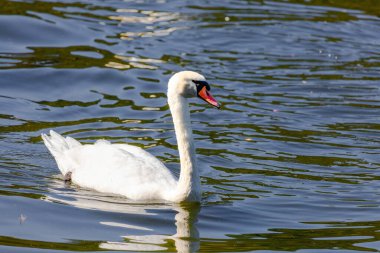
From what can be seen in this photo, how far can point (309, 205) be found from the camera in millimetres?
11844

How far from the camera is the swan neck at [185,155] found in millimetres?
11695

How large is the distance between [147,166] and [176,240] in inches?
71.3

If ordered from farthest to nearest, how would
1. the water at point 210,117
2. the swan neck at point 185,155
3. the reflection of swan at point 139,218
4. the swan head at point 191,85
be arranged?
the swan neck at point 185,155 → the swan head at point 191,85 → the water at point 210,117 → the reflection of swan at point 139,218

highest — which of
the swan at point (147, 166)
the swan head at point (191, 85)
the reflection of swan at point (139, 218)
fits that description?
the swan head at point (191, 85)

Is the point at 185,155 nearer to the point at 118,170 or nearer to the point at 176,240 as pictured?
the point at 118,170

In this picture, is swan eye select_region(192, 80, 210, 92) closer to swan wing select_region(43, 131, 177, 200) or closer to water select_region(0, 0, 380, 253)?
swan wing select_region(43, 131, 177, 200)


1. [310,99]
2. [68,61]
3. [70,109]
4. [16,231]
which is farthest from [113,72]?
[16,231]

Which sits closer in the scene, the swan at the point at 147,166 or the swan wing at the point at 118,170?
the swan at the point at 147,166

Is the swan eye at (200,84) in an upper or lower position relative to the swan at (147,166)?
upper

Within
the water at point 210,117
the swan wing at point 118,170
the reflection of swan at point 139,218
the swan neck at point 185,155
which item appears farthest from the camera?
the swan wing at point 118,170

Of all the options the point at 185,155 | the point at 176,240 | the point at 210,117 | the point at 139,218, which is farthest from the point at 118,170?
the point at 210,117

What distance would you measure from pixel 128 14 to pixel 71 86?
17.8ft

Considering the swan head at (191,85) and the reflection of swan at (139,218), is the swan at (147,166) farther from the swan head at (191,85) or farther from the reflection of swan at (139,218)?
the reflection of swan at (139,218)

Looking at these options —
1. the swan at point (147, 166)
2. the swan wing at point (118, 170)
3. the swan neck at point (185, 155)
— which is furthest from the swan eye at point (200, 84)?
the swan wing at point (118, 170)
